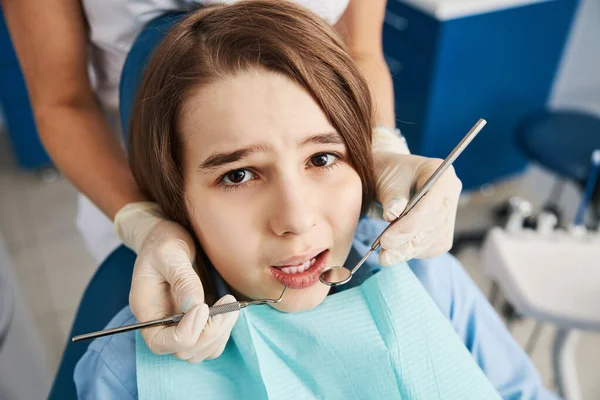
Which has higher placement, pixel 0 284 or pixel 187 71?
pixel 187 71

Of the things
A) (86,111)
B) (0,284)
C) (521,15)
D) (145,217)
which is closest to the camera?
(145,217)

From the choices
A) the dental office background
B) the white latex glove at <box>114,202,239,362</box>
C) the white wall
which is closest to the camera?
the white latex glove at <box>114,202,239,362</box>

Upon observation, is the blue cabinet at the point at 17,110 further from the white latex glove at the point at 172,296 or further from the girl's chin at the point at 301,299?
the girl's chin at the point at 301,299

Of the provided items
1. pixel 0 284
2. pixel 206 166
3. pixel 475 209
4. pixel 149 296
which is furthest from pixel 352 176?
pixel 475 209

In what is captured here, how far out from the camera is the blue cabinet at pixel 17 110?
7.59ft

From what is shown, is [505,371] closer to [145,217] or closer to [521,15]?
→ [145,217]

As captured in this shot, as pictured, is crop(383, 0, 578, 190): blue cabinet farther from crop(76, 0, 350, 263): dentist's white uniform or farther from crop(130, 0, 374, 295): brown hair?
crop(130, 0, 374, 295): brown hair

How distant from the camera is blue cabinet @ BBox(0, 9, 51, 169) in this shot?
7.59ft

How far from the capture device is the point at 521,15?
218cm

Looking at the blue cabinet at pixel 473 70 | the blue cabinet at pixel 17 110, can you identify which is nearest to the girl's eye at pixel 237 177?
the blue cabinet at pixel 473 70

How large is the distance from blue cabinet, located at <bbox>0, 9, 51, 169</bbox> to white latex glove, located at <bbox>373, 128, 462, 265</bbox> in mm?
2039

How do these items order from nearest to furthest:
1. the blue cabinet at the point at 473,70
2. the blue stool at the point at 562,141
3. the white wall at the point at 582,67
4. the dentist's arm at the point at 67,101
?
the dentist's arm at the point at 67,101 < the blue stool at the point at 562,141 < the blue cabinet at the point at 473,70 < the white wall at the point at 582,67

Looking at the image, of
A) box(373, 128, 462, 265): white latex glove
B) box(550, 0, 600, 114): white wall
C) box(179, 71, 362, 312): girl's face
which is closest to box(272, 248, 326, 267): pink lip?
box(179, 71, 362, 312): girl's face

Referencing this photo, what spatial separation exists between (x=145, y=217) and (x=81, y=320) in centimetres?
22
